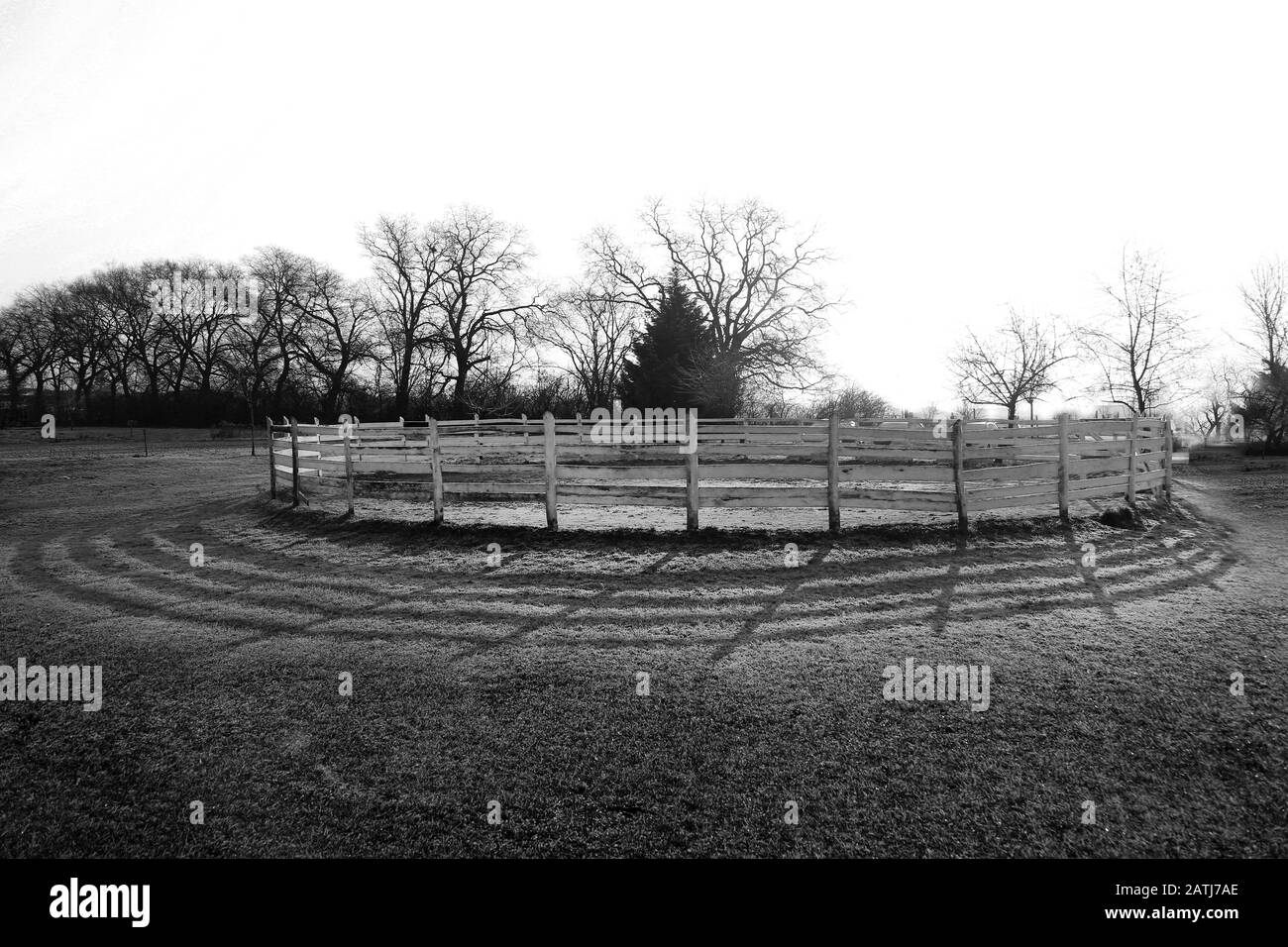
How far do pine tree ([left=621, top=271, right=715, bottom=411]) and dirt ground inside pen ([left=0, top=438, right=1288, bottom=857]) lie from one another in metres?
25.5

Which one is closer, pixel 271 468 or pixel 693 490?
pixel 693 490

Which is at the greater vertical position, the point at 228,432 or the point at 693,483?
the point at 228,432

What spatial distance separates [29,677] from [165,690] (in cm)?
118

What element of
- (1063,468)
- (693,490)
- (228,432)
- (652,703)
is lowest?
(652,703)

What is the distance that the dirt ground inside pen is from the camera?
9.00ft

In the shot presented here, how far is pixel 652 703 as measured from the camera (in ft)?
12.9

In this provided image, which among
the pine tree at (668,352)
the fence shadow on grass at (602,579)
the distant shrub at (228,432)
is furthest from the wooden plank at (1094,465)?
the distant shrub at (228,432)

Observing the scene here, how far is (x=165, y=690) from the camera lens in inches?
165

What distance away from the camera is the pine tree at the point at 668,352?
3344 centimetres

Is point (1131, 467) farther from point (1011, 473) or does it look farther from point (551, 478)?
point (551, 478)

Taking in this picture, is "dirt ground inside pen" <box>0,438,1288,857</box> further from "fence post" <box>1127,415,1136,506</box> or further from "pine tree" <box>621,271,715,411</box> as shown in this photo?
"pine tree" <box>621,271,715,411</box>

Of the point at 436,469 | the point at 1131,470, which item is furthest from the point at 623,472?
the point at 1131,470

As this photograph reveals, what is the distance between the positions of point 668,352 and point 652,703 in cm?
3153
